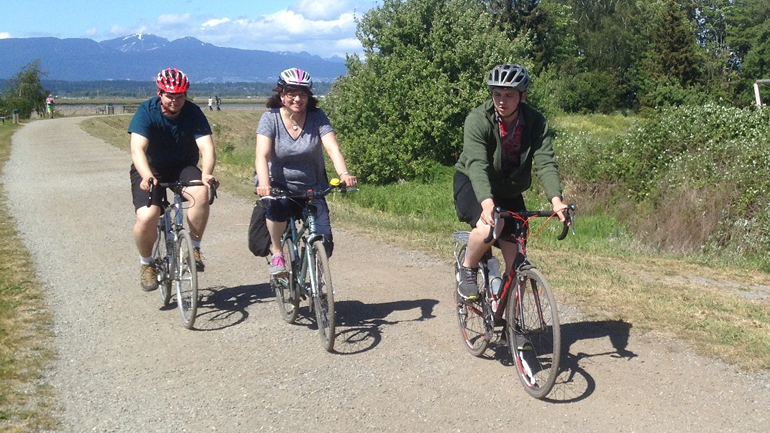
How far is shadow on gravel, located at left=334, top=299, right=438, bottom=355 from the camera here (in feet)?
20.1

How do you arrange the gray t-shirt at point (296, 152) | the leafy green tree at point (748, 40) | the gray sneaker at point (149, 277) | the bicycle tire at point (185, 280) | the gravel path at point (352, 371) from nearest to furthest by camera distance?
the gravel path at point (352, 371)
the gray t-shirt at point (296, 152)
the bicycle tire at point (185, 280)
the gray sneaker at point (149, 277)
the leafy green tree at point (748, 40)

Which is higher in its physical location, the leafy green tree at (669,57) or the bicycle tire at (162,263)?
A: the leafy green tree at (669,57)

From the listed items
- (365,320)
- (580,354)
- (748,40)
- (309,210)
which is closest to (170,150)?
(309,210)

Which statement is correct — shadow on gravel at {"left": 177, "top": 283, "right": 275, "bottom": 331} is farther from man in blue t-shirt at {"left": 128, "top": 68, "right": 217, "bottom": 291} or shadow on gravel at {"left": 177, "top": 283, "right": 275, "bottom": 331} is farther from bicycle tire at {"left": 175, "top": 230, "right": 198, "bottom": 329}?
man in blue t-shirt at {"left": 128, "top": 68, "right": 217, "bottom": 291}

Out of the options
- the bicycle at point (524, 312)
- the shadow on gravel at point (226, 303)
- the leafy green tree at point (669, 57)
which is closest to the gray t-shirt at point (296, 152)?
the shadow on gravel at point (226, 303)

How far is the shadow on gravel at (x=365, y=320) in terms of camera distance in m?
6.12

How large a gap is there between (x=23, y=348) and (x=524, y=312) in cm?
376

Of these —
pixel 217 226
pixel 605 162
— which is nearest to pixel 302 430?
pixel 217 226

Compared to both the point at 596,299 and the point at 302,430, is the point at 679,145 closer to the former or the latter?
the point at 596,299

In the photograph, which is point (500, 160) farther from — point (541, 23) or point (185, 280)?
point (541, 23)

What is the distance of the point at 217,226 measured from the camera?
1169 cm

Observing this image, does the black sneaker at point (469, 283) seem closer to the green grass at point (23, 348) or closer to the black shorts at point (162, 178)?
the black shorts at point (162, 178)

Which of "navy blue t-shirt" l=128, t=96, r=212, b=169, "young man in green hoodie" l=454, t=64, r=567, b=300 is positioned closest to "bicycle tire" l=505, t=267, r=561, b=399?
"young man in green hoodie" l=454, t=64, r=567, b=300

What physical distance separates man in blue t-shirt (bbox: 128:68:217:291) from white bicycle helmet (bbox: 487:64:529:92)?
259 cm
